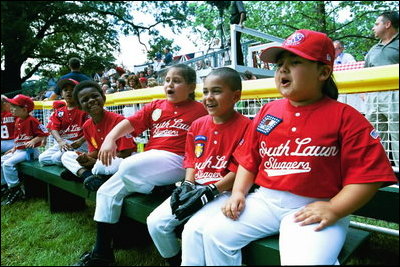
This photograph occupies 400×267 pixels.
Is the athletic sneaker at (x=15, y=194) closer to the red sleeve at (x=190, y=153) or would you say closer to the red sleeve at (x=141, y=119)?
the red sleeve at (x=141, y=119)

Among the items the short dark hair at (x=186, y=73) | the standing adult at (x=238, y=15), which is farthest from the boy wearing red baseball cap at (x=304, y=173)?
the standing adult at (x=238, y=15)

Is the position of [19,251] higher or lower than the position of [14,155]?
lower

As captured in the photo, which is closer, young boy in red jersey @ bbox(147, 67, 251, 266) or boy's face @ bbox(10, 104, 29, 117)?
young boy in red jersey @ bbox(147, 67, 251, 266)

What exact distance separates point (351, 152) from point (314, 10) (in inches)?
514

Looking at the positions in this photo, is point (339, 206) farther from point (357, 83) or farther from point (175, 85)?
point (175, 85)

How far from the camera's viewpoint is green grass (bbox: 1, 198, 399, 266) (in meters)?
2.18

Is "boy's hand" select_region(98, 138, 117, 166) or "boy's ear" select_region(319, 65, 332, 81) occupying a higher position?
"boy's ear" select_region(319, 65, 332, 81)

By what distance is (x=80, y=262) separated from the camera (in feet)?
6.56

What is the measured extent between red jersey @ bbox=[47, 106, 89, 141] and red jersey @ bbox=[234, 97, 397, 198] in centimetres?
264

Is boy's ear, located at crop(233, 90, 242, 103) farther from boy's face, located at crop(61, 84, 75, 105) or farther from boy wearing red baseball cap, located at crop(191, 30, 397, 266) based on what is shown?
boy's face, located at crop(61, 84, 75, 105)

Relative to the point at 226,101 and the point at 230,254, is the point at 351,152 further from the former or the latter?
the point at 226,101

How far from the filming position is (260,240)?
1354 mm

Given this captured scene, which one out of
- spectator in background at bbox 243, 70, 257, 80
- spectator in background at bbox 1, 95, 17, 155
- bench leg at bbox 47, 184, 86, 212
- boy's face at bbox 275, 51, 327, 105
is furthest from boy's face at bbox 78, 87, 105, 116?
spectator in background at bbox 243, 70, 257, 80

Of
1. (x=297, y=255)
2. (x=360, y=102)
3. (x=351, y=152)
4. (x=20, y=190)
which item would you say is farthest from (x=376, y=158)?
(x=20, y=190)
